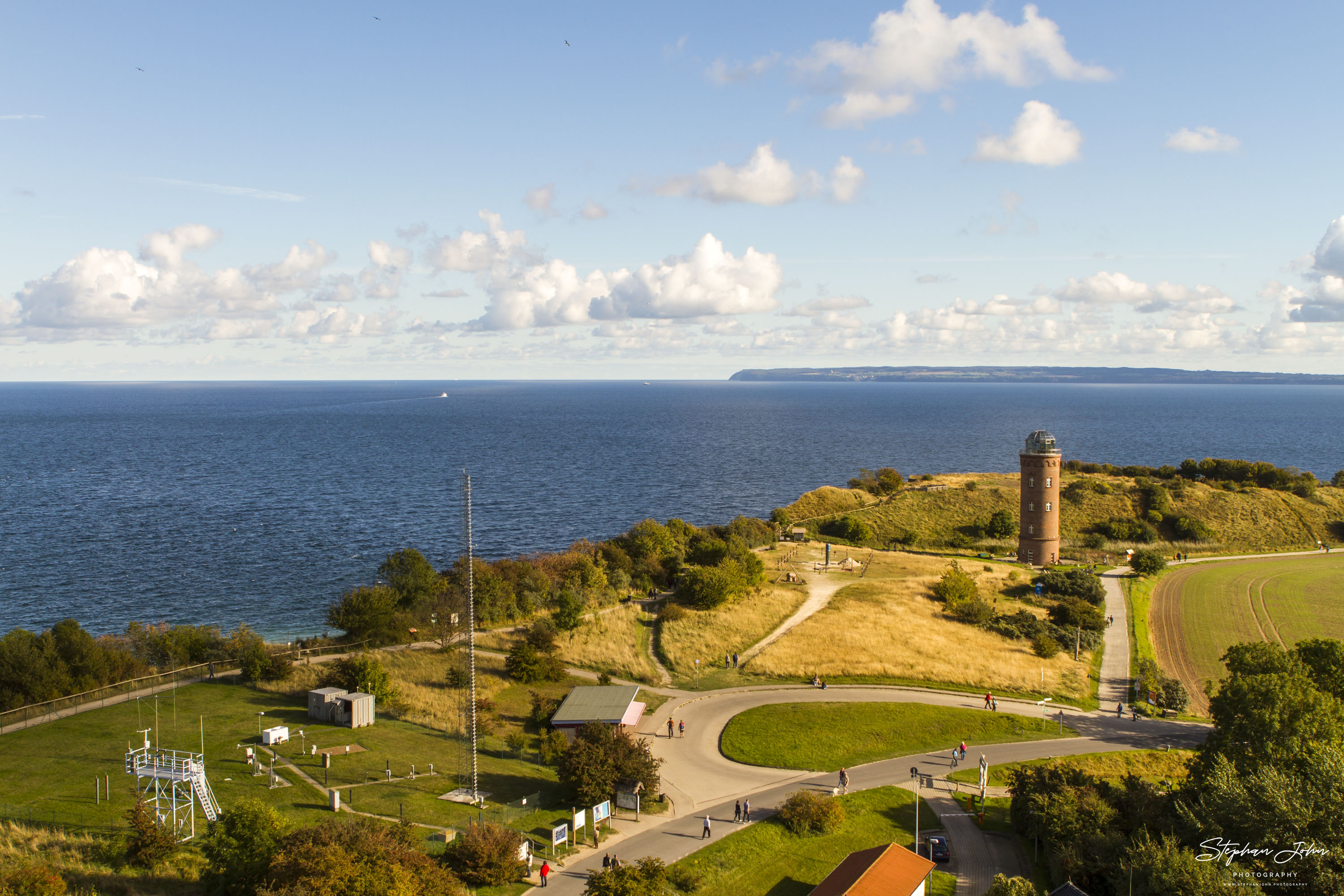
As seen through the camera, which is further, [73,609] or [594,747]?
[73,609]

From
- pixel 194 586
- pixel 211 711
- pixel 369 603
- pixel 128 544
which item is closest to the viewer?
pixel 211 711

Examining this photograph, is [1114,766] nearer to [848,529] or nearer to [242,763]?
[242,763]

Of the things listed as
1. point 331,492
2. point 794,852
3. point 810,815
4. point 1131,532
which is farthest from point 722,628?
point 331,492

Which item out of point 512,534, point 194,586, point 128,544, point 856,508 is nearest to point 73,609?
point 194,586

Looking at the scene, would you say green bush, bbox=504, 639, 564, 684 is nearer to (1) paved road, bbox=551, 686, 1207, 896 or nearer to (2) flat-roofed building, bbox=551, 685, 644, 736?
(2) flat-roofed building, bbox=551, 685, 644, 736

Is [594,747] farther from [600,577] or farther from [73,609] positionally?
[73,609]

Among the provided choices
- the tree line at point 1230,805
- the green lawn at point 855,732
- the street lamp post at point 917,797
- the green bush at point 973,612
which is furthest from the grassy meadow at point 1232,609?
the street lamp post at point 917,797
